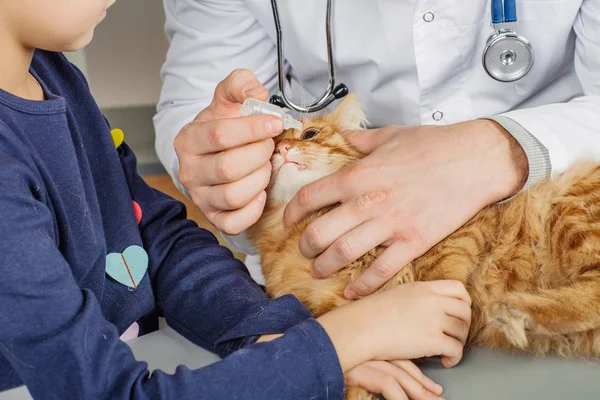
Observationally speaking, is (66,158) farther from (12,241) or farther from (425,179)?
(425,179)

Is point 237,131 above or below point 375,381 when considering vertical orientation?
above

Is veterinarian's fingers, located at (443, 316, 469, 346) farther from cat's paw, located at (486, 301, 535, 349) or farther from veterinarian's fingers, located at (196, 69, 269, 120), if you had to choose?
veterinarian's fingers, located at (196, 69, 269, 120)

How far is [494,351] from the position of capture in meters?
0.93

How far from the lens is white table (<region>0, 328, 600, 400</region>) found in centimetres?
79

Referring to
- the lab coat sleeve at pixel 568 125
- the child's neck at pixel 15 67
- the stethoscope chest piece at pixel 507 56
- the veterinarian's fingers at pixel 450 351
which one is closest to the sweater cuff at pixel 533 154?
the lab coat sleeve at pixel 568 125

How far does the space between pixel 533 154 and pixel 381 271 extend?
310 millimetres

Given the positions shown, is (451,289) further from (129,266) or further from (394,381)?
(129,266)

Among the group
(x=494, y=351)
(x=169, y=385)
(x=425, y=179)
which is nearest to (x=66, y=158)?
(x=169, y=385)

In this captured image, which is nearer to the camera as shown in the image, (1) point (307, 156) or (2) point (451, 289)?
(2) point (451, 289)

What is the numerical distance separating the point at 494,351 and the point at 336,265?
0.27m

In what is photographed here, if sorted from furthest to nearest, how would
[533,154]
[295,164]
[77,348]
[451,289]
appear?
[295,164], [533,154], [451,289], [77,348]

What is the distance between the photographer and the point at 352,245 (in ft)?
3.36

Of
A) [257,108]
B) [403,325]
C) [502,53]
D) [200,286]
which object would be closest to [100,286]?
[200,286]

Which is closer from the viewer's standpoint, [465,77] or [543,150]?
[543,150]
